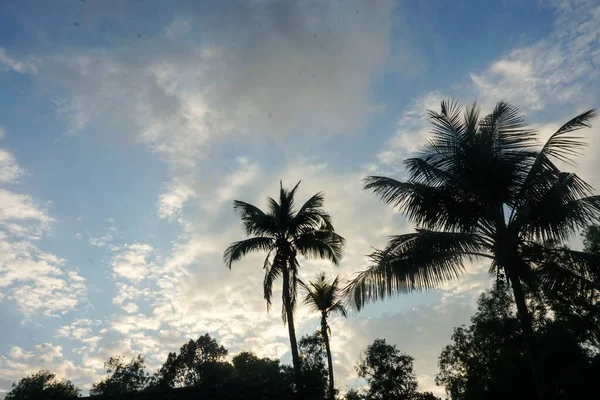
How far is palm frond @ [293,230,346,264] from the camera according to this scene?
1820cm

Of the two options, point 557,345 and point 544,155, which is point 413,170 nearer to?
point 544,155

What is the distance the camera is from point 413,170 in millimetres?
11656

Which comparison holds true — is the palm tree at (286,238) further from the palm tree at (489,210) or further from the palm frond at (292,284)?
the palm tree at (489,210)

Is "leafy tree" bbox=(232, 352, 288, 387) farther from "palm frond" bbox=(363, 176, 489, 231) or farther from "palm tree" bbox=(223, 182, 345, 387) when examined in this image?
"palm frond" bbox=(363, 176, 489, 231)

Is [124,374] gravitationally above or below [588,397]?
above

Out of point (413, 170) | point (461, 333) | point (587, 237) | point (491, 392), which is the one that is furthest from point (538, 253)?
point (461, 333)

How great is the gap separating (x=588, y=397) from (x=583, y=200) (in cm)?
1398

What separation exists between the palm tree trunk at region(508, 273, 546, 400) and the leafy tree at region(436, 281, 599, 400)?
29.1 feet

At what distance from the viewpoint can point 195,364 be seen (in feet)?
167

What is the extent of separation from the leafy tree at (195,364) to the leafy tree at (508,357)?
92.8 ft

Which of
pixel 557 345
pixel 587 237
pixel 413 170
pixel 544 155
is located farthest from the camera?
pixel 587 237

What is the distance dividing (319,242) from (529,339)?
10012 mm

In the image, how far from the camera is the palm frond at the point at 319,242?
18.2m

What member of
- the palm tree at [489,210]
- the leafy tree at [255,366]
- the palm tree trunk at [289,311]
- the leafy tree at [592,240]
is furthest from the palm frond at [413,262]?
the leafy tree at [255,366]
